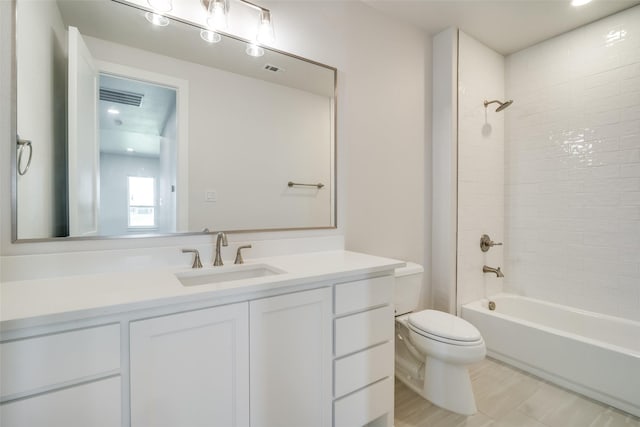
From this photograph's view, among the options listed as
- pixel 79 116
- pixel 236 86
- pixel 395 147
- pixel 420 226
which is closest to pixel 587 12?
pixel 395 147

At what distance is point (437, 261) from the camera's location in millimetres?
2248

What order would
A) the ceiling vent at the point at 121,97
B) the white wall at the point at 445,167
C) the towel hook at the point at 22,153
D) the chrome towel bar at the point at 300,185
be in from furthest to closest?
the white wall at the point at 445,167, the chrome towel bar at the point at 300,185, the ceiling vent at the point at 121,97, the towel hook at the point at 22,153

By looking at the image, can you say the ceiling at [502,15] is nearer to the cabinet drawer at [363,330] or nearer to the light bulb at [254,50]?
the light bulb at [254,50]

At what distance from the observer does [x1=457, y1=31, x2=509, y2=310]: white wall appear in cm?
224

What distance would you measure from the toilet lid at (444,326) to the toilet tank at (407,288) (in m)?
0.08

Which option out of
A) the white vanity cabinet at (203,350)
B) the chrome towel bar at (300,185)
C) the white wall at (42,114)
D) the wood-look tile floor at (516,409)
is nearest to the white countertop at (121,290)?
the white vanity cabinet at (203,350)

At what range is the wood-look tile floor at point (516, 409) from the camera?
4.95ft

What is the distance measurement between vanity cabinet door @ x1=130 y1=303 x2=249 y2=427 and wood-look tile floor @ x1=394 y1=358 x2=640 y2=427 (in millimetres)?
1049

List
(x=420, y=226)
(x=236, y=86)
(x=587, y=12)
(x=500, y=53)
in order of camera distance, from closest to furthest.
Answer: (x=236, y=86) → (x=587, y=12) → (x=420, y=226) → (x=500, y=53)

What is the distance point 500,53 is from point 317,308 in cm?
282

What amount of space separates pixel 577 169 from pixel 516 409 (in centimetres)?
178

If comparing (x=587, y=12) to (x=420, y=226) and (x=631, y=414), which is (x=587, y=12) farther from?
(x=631, y=414)

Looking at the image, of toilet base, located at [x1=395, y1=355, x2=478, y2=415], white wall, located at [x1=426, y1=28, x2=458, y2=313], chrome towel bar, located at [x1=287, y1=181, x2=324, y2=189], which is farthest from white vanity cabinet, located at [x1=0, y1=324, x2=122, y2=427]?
white wall, located at [x1=426, y1=28, x2=458, y2=313]

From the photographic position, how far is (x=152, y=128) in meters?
1.27
